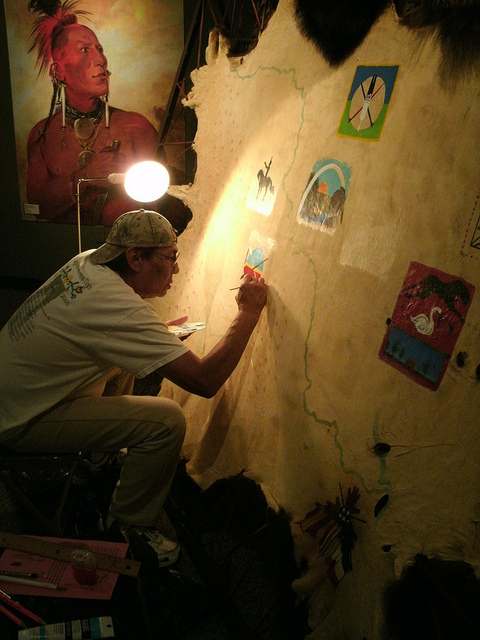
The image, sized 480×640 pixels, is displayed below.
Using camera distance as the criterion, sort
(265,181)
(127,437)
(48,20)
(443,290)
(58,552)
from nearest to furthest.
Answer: (443,290), (58,552), (127,437), (265,181), (48,20)

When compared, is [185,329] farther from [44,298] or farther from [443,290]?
[443,290]

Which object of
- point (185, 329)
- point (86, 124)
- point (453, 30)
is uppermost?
point (453, 30)

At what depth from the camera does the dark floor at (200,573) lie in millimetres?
1275

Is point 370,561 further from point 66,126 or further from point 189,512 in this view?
point 66,126

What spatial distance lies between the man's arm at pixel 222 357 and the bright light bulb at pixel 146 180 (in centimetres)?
80

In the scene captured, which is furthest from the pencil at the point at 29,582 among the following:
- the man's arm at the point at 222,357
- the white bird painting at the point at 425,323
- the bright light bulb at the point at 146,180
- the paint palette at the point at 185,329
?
the bright light bulb at the point at 146,180

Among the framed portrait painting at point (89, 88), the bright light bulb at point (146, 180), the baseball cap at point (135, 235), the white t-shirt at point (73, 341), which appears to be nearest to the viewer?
the white t-shirt at point (73, 341)

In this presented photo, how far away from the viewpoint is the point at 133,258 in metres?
1.58

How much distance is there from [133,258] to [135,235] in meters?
0.07

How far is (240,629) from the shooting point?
1473 mm

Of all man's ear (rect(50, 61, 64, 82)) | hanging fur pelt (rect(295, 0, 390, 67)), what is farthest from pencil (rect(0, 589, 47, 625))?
man's ear (rect(50, 61, 64, 82))

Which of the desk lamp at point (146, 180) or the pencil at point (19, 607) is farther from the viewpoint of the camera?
the desk lamp at point (146, 180)

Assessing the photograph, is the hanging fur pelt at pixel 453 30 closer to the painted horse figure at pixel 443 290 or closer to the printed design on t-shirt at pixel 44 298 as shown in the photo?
the painted horse figure at pixel 443 290

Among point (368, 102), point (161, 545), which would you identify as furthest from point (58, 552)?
point (368, 102)
